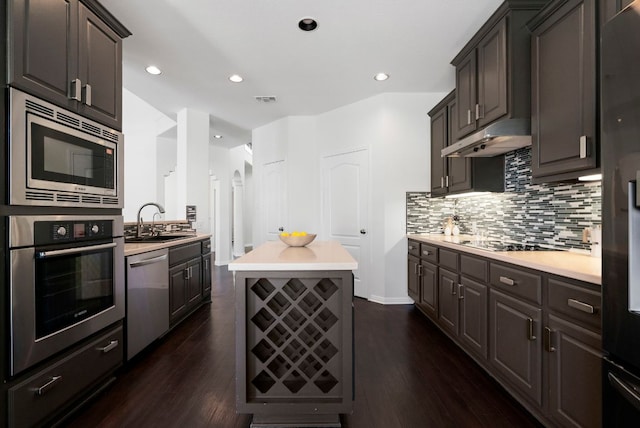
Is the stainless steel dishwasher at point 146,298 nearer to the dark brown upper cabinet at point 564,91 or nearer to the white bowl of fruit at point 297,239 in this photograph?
the white bowl of fruit at point 297,239

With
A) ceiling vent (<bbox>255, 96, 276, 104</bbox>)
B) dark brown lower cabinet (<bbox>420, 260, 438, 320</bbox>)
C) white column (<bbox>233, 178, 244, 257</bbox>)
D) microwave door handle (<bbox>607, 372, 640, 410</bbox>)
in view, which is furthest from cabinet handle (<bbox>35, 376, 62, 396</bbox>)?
white column (<bbox>233, 178, 244, 257</bbox>)

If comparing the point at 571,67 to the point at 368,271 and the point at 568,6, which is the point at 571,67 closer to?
the point at 568,6

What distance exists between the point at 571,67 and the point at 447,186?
6.41ft

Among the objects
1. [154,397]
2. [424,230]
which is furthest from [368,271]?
[154,397]

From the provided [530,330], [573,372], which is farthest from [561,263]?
[573,372]

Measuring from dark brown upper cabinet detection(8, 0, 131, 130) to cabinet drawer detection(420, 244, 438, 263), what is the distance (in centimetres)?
292

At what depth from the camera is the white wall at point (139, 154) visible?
6.14 meters

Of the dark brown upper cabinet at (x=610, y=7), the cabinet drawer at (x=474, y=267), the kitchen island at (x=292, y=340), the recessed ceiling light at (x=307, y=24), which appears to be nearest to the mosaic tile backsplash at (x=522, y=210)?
the cabinet drawer at (x=474, y=267)

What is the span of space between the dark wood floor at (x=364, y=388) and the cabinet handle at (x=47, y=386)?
34cm

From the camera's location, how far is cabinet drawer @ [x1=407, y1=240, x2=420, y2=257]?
372 cm

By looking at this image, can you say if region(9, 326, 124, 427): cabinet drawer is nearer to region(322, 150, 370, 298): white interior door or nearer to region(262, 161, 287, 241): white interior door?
region(322, 150, 370, 298): white interior door

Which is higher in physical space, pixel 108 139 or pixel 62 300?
pixel 108 139

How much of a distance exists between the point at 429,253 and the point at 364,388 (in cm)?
165

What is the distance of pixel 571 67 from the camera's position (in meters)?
1.82
